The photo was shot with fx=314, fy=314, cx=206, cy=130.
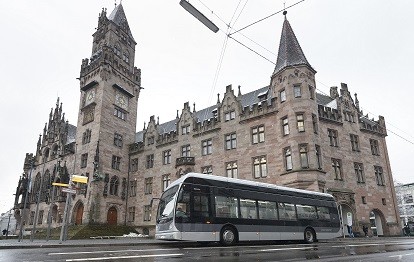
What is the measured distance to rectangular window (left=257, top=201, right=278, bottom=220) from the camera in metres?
16.2

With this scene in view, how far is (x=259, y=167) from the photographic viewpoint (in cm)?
2891

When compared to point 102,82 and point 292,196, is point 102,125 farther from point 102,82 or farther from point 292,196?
point 292,196

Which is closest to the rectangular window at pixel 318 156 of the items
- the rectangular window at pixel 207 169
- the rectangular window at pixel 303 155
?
the rectangular window at pixel 303 155

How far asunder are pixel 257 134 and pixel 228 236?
16276 mm

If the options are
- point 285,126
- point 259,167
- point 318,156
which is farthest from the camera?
point 259,167

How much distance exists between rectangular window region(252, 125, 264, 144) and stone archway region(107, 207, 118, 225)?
64.0ft

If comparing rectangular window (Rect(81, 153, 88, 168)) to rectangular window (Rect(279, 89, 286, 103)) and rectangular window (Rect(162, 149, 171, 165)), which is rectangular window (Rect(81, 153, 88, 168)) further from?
rectangular window (Rect(279, 89, 286, 103))

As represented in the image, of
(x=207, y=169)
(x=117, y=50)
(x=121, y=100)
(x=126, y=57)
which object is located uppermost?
(x=117, y=50)

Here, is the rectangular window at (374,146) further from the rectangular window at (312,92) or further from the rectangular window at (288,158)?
the rectangular window at (288,158)

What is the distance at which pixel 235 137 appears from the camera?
1245 inches

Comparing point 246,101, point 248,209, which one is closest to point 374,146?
point 246,101

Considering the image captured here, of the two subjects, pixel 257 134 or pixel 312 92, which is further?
pixel 257 134

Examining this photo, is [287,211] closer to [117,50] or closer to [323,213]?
[323,213]

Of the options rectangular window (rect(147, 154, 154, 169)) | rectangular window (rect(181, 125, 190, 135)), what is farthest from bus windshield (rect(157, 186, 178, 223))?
rectangular window (rect(147, 154, 154, 169))
